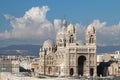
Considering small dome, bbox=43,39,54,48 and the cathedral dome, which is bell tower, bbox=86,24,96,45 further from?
small dome, bbox=43,39,54,48

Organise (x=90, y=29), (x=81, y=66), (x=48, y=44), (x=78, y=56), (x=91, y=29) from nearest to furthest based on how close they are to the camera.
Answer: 1. (x=78, y=56)
2. (x=91, y=29)
3. (x=90, y=29)
4. (x=81, y=66)
5. (x=48, y=44)

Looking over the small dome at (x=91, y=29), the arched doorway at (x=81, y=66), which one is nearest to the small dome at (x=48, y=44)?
the arched doorway at (x=81, y=66)

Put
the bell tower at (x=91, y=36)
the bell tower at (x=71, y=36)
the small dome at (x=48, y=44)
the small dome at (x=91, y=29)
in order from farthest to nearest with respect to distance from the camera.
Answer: the small dome at (x=48, y=44)
the small dome at (x=91, y=29)
the bell tower at (x=71, y=36)
the bell tower at (x=91, y=36)

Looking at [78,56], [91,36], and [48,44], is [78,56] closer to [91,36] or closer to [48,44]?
[91,36]

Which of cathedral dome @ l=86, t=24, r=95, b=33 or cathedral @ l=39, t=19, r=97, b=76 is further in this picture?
cathedral dome @ l=86, t=24, r=95, b=33

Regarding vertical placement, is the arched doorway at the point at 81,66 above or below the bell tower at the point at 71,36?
below

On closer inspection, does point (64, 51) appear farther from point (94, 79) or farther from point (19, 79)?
point (19, 79)

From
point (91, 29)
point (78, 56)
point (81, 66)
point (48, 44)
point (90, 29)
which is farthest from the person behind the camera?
point (48, 44)

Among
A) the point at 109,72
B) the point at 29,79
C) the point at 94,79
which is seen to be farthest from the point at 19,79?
the point at 109,72

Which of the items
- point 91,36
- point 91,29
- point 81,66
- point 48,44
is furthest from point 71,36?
point 48,44

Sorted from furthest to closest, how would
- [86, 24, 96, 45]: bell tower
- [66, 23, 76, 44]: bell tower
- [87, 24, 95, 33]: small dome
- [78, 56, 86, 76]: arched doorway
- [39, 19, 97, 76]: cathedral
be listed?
[78, 56, 86, 76]: arched doorway < [87, 24, 95, 33]: small dome < [66, 23, 76, 44]: bell tower < [86, 24, 96, 45]: bell tower < [39, 19, 97, 76]: cathedral

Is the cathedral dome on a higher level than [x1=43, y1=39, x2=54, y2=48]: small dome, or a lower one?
higher

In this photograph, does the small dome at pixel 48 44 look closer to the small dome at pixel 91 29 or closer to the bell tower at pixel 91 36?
the small dome at pixel 91 29

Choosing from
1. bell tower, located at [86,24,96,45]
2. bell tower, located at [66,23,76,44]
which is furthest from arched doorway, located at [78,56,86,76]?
bell tower, located at [66,23,76,44]
